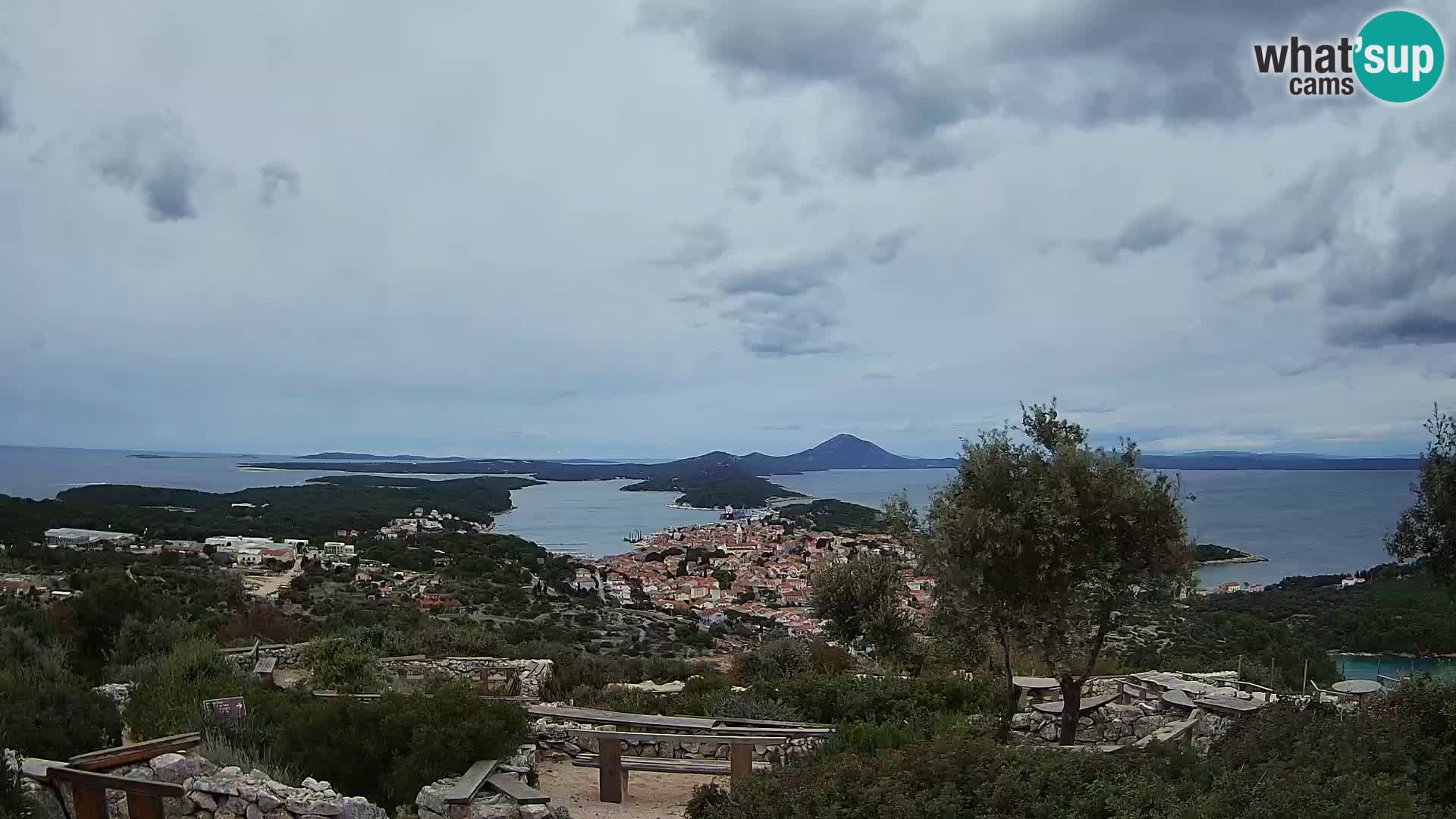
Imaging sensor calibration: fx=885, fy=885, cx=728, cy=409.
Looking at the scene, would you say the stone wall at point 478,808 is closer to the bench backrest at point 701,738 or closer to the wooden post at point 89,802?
the bench backrest at point 701,738

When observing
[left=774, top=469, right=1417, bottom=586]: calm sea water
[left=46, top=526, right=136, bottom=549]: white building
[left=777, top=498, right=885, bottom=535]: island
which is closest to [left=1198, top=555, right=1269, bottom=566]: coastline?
[left=774, top=469, right=1417, bottom=586]: calm sea water

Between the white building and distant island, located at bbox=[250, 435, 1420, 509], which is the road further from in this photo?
distant island, located at bbox=[250, 435, 1420, 509]

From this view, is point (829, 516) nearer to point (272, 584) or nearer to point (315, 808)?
point (272, 584)

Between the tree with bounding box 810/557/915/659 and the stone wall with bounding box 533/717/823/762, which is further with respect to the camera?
the tree with bounding box 810/557/915/659

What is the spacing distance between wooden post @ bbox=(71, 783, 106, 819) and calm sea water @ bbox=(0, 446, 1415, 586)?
351 inches

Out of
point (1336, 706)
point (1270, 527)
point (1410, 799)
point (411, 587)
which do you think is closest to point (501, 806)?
point (1410, 799)

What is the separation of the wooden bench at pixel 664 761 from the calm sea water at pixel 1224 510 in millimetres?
4623

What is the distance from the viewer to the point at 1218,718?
30.2ft

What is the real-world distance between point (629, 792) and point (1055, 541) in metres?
4.66

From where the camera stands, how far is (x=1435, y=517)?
8.04 meters

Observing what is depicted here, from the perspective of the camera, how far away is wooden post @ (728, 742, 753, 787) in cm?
789

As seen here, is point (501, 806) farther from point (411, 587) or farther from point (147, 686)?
point (411, 587)

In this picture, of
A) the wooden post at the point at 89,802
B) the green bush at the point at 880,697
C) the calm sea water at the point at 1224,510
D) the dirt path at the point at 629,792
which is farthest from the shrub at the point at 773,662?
the wooden post at the point at 89,802

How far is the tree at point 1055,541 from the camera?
784 cm
